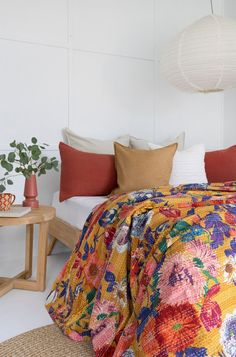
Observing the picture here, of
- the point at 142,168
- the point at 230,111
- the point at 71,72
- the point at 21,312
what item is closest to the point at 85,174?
the point at 142,168

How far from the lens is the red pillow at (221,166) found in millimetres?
3117

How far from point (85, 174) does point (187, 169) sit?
774 mm

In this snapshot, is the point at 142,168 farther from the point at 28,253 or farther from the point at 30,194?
the point at 28,253

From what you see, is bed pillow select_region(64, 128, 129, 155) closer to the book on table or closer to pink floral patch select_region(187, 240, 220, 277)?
the book on table

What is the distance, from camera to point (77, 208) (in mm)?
2672

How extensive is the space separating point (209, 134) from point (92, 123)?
1356mm

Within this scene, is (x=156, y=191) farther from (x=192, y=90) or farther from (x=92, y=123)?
(x=92, y=123)

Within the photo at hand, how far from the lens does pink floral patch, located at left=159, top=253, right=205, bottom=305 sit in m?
1.31

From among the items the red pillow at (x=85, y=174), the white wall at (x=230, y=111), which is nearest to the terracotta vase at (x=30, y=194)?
the red pillow at (x=85, y=174)

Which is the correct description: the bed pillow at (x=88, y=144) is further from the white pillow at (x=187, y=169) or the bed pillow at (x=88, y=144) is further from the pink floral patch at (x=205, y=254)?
the pink floral patch at (x=205, y=254)

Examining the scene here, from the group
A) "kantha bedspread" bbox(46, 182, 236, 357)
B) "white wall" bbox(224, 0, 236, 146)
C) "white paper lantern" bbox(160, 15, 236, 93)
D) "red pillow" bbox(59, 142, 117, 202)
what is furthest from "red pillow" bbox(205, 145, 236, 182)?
"kantha bedspread" bbox(46, 182, 236, 357)

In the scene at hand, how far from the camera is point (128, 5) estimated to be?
3.55 meters

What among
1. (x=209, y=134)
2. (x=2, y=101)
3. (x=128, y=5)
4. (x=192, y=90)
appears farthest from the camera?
(x=209, y=134)

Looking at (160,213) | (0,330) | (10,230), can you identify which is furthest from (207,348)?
(10,230)
